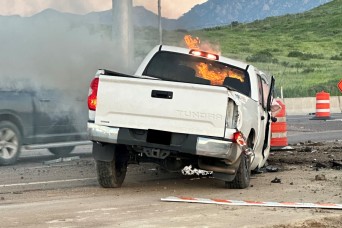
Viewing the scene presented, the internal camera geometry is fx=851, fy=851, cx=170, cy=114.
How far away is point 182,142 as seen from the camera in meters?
10.3

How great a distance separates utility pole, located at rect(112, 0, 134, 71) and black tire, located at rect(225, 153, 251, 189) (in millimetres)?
8454

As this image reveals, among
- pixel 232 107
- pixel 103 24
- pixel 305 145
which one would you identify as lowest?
pixel 305 145

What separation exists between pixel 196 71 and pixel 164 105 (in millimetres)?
1873

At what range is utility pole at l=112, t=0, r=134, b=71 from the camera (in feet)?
64.2

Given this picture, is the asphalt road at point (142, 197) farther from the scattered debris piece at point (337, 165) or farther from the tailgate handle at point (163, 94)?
the tailgate handle at point (163, 94)

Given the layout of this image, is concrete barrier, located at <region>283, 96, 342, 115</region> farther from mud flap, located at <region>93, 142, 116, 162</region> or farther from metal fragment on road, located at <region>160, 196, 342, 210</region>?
metal fragment on road, located at <region>160, 196, 342, 210</region>

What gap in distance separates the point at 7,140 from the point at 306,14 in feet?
408

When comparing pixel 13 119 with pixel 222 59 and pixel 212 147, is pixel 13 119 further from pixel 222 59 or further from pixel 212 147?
pixel 212 147

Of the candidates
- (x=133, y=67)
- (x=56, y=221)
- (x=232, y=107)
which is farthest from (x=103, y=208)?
(x=133, y=67)

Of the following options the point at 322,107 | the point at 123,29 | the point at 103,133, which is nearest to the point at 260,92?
the point at 103,133

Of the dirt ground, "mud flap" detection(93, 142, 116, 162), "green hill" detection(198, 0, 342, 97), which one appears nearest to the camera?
the dirt ground

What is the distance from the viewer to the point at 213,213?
29.6 feet

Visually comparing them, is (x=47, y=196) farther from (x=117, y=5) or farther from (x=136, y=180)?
(x=117, y=5)

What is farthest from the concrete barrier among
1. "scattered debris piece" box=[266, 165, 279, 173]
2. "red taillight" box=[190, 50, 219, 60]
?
"red taillight" box=[190, 50, 219, 60]
